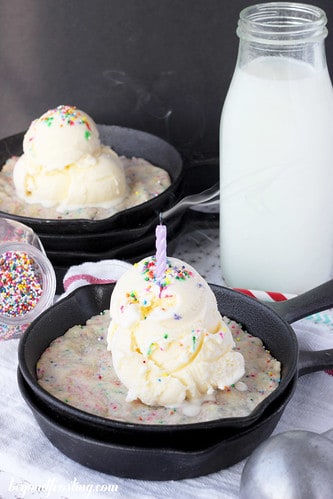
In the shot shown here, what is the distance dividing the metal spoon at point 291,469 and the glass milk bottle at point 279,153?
0.64 metres

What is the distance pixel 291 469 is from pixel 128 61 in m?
1.30

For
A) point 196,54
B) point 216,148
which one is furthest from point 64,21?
point 216,148

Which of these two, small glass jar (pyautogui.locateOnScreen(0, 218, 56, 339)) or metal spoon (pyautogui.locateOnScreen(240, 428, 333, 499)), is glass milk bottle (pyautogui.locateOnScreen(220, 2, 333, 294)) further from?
metal spoon (pyautogui.locateOnScreen(240, 428, 333, 499))

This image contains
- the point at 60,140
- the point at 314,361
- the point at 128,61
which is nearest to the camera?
the point at 314,361

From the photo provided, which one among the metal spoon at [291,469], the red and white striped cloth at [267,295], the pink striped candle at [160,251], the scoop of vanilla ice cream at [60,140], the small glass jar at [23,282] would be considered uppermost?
→ the pink striped candle at [160,251]

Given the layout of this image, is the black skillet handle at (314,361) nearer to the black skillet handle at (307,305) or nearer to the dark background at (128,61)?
the black skillet handle at (307,305)

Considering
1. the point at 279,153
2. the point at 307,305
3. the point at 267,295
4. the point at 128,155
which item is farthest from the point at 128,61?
the point at 307,305

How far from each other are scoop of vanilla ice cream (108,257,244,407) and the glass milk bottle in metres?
0.43

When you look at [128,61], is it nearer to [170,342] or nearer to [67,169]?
[67,169]

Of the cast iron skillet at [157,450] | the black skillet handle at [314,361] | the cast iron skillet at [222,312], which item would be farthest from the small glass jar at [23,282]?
the black skillet handle at [314,361]

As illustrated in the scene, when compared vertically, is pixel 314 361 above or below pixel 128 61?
below

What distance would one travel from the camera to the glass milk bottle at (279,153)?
68.2 inches

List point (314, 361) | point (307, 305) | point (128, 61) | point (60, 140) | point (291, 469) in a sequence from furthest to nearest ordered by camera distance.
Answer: point (128, 61) → point (60, 140) → point (307, 305) → point (314, 361) → point (291, 469)

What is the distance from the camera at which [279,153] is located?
1782 millimetres
